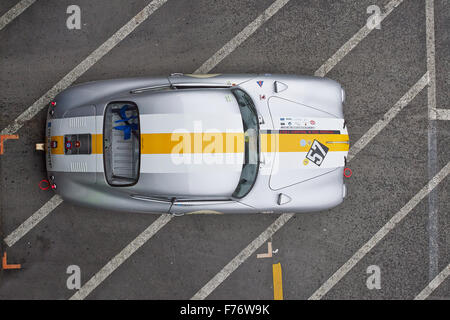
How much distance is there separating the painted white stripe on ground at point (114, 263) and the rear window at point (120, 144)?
1242 mm

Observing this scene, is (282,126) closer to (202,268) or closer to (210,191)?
(210,191)

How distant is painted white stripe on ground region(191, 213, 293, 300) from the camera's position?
4812 millimetres

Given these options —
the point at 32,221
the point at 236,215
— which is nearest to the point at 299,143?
the point at 236,215

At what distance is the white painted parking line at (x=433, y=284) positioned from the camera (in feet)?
16.2

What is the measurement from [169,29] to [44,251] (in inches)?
148

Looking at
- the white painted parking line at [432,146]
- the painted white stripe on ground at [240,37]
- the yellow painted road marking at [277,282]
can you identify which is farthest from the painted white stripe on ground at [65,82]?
the white painted parking line at [432,146]

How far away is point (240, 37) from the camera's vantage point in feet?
15.9

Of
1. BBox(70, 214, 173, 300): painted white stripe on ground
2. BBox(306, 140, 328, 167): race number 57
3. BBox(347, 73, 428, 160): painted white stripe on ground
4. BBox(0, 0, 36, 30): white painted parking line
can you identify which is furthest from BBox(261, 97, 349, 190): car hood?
BBox(0, 0, 36, 30): white painted parking line

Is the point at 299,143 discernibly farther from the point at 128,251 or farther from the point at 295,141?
the point at 128,251

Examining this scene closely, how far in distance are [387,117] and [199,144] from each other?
3083mm

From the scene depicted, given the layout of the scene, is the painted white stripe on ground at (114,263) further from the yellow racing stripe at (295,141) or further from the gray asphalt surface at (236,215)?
the yellow racing stripe at (295,141)

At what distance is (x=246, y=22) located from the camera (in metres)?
4.86

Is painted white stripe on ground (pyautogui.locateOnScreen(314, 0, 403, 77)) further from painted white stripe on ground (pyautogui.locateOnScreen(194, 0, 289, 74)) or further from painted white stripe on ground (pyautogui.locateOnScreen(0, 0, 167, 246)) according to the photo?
painted white stripe on ground (pyautogui.locateOnScreen(0, 0, 167, 246))
